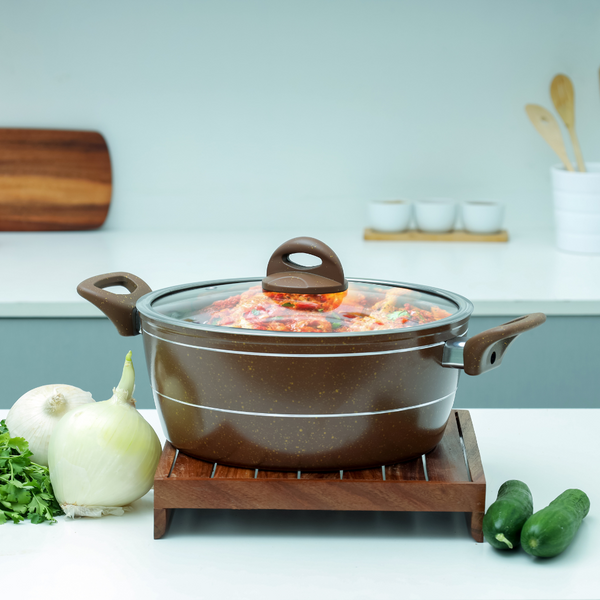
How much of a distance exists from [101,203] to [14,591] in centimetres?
197

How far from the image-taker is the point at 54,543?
28.0 inches

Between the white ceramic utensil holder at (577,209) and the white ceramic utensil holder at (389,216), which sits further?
the white ceramic utensil holder at (389,216)

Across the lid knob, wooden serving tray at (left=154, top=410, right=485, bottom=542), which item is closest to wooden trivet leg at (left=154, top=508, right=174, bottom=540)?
wooden serving tray at (left=154, top=410, right=485, bottom=542)

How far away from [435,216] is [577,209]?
432mm

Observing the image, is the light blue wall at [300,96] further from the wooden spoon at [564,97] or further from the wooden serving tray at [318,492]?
the wooden serving tray at [318,492]

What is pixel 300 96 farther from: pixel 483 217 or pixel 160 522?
pixel 160 522

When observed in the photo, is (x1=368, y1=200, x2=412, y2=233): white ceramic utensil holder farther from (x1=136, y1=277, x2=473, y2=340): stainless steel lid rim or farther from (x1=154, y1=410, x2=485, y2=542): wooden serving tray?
(x1=154, y1=410, x2=485, y2=542): wooden serving tray

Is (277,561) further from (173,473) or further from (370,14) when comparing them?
(370,14)

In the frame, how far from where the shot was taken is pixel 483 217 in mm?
2340

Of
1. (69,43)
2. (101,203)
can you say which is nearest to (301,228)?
(101,203)

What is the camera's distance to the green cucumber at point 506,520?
68 cm

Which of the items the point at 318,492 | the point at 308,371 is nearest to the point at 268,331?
the point at 308,371

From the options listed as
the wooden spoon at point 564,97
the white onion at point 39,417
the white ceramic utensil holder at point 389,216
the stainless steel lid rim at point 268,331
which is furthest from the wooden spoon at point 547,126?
the white onion at point 39,417

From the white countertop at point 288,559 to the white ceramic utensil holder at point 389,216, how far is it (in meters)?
1.58
